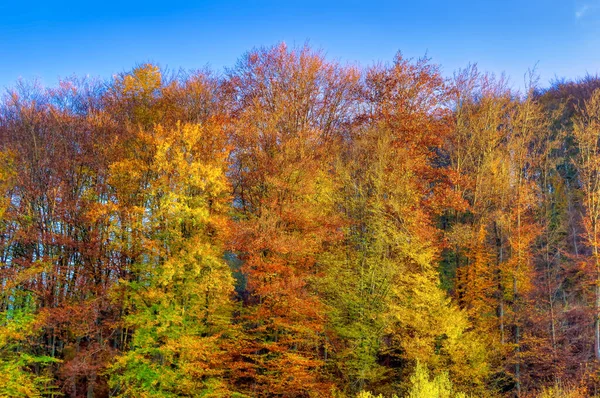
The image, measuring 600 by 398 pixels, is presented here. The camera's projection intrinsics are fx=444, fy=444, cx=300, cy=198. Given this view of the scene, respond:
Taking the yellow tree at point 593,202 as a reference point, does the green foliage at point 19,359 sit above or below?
below

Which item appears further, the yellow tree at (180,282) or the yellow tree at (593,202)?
the yellow tree at (593,202)

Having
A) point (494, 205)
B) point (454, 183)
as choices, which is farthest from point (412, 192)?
point (494, 205)

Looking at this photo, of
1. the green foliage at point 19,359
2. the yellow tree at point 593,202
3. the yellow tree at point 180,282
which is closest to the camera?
the green foliage at point 19,359

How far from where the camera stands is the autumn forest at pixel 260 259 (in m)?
19.3

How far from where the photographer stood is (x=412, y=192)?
24.5 metres

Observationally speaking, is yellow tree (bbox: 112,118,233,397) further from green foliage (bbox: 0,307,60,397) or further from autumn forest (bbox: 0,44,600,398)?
green foliage (bbox: 0,307,60,397)

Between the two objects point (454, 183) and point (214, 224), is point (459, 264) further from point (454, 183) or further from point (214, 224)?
point (214, 224)

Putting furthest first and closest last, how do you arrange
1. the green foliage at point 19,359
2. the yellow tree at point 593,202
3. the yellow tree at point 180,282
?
the yellow tree at point 593,202 < the yellow tree at point 180,282 < the green foliage at point 19,359

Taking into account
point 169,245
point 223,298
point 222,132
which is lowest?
Answer: point 223,298

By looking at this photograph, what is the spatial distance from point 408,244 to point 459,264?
18.6ft

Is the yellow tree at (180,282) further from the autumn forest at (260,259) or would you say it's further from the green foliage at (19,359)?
the green foliage at (19,359)

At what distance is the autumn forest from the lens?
19.3m

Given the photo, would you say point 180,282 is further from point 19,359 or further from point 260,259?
point 19,359

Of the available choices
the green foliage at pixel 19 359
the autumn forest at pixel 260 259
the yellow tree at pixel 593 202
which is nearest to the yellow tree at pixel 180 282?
the autumn forest at pixel 260 259
